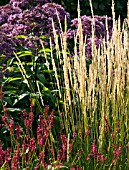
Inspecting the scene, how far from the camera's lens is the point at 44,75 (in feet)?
14.1

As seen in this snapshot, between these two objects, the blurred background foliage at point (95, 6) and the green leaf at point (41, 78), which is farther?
the blurred background foliage at point (95, 6)

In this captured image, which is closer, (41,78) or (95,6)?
(41,78)

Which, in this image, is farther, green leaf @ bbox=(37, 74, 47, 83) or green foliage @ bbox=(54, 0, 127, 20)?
green foliage @ bbox=(54, 0, 127, 20)

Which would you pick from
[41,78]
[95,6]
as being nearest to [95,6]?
[95,6]

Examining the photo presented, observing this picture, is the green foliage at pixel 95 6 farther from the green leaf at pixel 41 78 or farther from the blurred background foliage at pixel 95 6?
the green leaf at pixel 41 78

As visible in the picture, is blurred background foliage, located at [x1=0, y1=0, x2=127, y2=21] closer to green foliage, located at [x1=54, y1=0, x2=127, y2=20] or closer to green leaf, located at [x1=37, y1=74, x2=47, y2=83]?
green foliage, located at [x1=54, y1=0, x2=127, y2=20]

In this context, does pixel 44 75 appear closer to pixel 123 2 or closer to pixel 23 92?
pixel 23 92

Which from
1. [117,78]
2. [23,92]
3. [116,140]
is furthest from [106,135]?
[23,92]

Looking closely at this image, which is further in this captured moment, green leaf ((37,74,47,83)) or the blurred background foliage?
the blurred background foliage

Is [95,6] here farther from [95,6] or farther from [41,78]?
[41,78]

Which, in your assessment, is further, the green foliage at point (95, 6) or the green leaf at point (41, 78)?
the green foliage at point (95, 6)

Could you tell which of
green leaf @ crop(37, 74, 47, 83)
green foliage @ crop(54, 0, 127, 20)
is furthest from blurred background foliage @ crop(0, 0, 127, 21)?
green leaf @ crop(37, 74, 47, 83)

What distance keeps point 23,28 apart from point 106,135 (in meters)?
1.27

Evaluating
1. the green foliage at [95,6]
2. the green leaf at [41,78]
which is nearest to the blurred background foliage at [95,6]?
the green foliage at [95,6]
